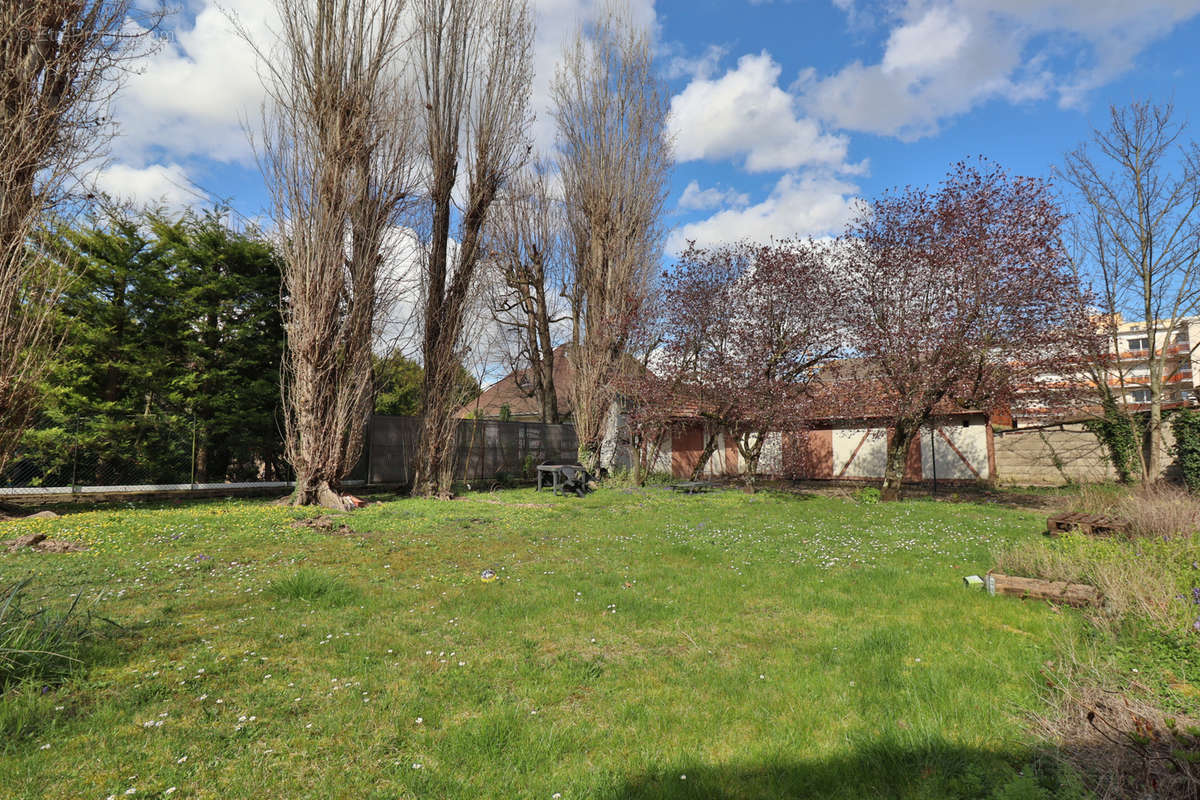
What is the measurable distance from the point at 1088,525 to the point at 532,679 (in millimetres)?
7730

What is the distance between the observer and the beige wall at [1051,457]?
59.4ft

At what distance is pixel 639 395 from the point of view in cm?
1777

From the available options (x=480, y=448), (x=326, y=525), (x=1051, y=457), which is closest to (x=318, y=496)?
(x=326, y=525)

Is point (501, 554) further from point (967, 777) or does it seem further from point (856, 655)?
point (967, 777)

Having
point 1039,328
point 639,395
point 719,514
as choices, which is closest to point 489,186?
point 639,395

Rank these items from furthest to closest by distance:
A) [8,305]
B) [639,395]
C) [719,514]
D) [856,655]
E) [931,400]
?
[639,395], [931,400], [719,514], [8,305], [856,655]

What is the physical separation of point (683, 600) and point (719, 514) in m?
6.75

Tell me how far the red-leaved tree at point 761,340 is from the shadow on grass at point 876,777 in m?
13.0

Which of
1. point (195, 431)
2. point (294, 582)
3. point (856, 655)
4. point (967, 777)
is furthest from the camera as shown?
point (195, 431)

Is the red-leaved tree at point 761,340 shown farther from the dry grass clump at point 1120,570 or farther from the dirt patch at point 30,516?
the dirt patch at point 30,516

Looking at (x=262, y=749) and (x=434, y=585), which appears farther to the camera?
(x=434, y=585)

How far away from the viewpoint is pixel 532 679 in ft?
11.9

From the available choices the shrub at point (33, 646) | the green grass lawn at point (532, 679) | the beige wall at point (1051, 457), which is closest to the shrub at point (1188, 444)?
the beige wall at point (1051, 457)

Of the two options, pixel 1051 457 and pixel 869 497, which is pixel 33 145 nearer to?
pixel 869 497
